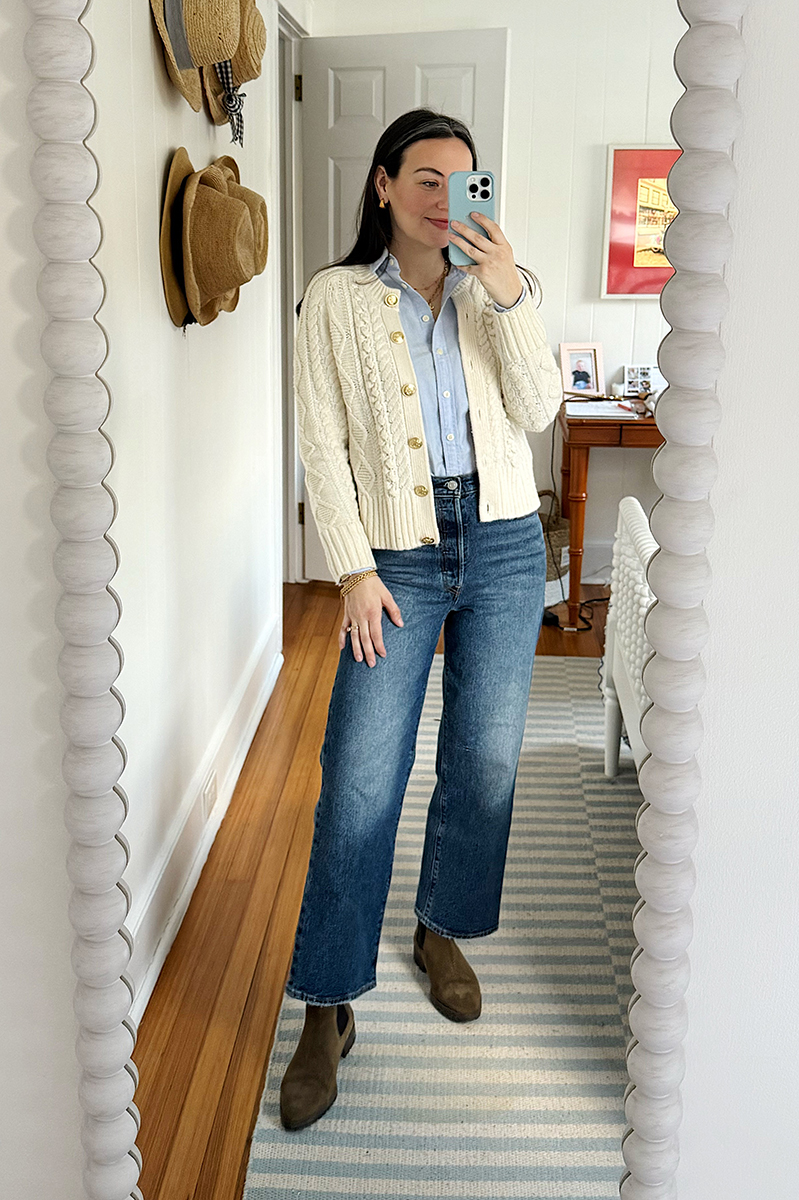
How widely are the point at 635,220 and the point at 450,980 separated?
2.77m

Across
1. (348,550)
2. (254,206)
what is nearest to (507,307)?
(348,550)

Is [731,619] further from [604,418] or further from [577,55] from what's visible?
[577,55]

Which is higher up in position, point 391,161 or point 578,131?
point 578,131

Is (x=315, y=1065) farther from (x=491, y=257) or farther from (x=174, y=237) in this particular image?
(x=174, y=237)

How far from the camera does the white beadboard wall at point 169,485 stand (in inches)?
54.0

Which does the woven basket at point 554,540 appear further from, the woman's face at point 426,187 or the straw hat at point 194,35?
the woman's face at point 426,187

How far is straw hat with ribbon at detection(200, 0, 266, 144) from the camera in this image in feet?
5.68

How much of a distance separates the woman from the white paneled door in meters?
2.04

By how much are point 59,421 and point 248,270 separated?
0.97m

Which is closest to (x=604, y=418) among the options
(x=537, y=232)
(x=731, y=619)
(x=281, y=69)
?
(x=537, y=232)

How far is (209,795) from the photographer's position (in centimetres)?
200

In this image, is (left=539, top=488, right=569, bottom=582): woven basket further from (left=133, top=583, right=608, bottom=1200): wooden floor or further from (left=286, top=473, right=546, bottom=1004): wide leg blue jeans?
(left=286, top=473, right=546, bottom=1004): wide leg blue jeans

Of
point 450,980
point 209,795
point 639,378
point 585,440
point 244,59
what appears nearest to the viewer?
point 450,980

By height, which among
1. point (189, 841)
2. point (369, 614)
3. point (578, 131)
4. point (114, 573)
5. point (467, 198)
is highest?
point (578, 131)
